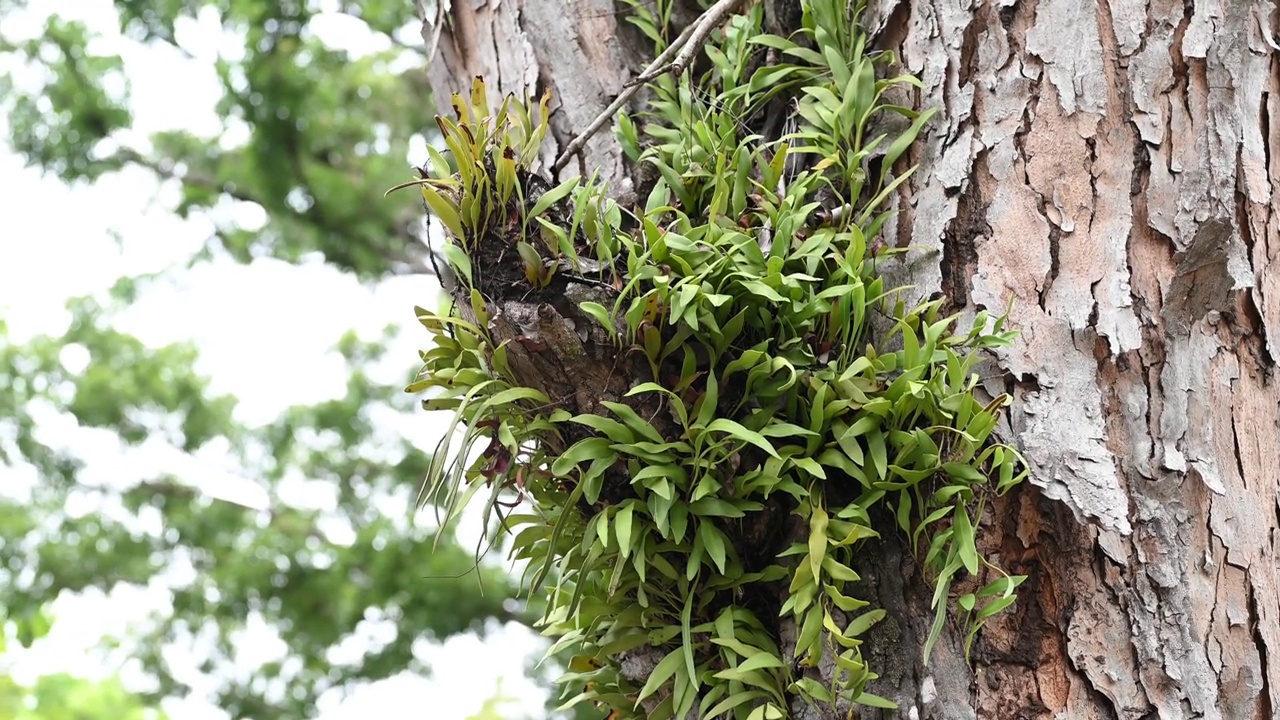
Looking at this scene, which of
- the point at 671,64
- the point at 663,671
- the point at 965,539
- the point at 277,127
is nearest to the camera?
the point at 965,539

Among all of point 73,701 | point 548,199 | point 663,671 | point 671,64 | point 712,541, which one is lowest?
point 663,671

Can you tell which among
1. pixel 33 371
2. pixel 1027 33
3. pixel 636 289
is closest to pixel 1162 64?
pixel 1027 33

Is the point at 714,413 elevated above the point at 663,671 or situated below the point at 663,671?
above

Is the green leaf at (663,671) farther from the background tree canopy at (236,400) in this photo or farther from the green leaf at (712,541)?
the background tree canopy at (236,400)

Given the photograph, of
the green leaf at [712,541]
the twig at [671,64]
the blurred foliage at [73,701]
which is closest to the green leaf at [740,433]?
the green leaf at [712,541]

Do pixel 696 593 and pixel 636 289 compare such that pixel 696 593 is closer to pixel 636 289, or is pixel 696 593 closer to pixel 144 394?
pixel 636 289

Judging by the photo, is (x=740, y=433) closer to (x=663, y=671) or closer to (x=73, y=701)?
(x=663, y=671)

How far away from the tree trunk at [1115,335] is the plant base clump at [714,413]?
57mm

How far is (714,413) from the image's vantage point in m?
1.24

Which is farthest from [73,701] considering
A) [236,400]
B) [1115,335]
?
[1115,335]

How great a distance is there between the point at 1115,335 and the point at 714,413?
485 mm

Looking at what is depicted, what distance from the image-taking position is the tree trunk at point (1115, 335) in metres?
1.14

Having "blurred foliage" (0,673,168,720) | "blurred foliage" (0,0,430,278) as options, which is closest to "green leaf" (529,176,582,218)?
"blurred foliage" (0,0,430,278)

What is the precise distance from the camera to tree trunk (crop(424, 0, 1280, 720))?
1140 mm
